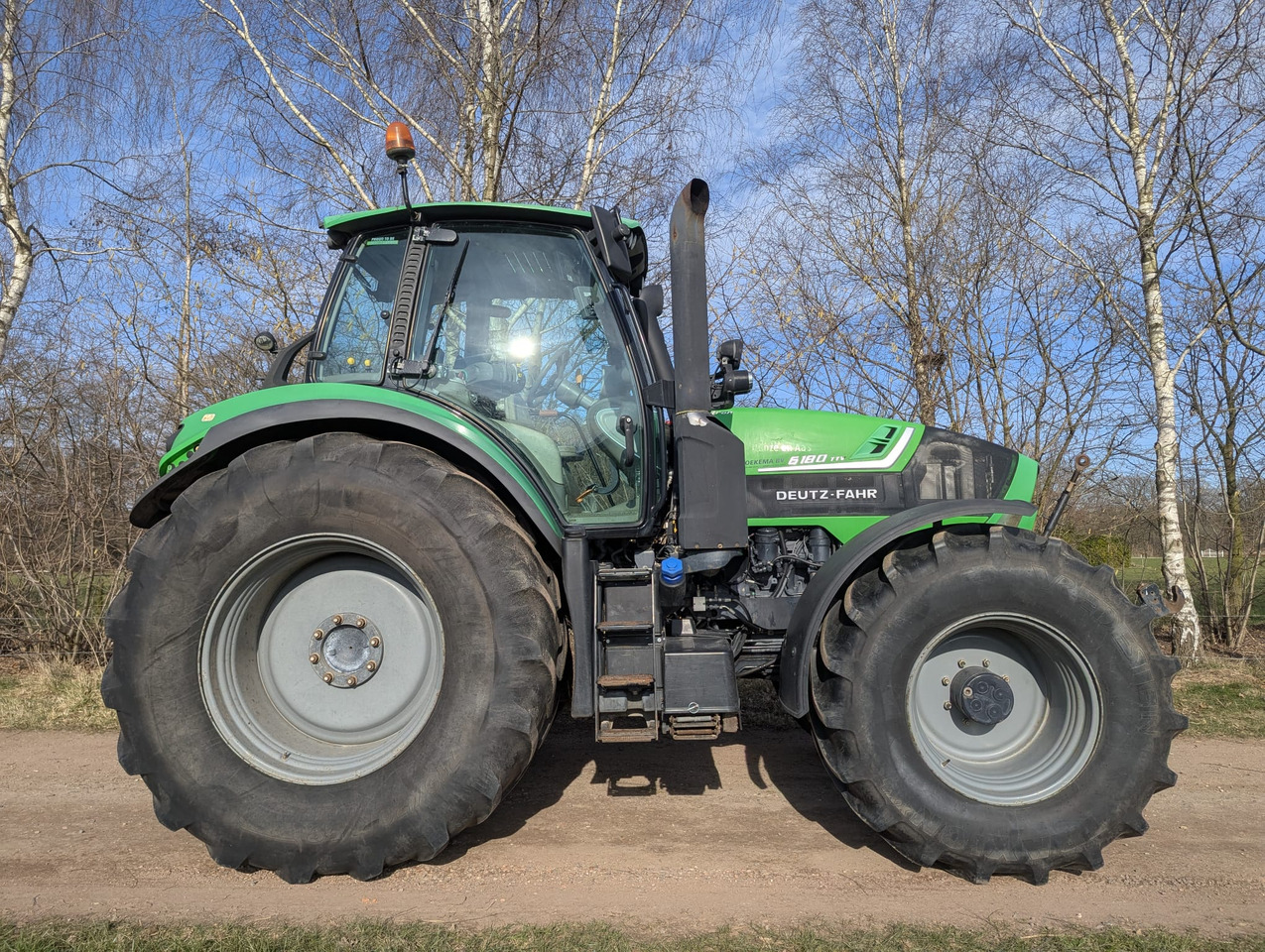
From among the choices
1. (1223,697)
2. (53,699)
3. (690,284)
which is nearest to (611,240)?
(690,284)

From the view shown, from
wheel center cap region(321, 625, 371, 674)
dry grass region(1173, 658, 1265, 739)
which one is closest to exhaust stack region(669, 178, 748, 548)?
wheel center cap region(321, 625, 371, 674)

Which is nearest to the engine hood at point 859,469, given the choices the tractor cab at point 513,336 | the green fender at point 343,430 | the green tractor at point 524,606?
the green tractor at point 524,606

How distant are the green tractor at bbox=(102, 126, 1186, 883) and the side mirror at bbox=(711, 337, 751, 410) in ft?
0.08

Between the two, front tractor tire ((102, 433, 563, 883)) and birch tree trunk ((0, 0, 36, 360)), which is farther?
birch tree trunk ((0, 0, 36, 360))

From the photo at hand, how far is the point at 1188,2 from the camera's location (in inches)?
242

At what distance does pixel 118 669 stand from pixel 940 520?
10.0 feet

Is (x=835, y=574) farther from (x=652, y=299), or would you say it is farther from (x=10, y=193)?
(x=10, y=193)

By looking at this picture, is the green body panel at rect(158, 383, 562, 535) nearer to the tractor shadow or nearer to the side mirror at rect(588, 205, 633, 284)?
the side mirror at rect(588, 205, 633, 284)

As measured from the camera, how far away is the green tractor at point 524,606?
2705mm

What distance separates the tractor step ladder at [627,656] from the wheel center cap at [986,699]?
1169 millimetres

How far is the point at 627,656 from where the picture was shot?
292cm

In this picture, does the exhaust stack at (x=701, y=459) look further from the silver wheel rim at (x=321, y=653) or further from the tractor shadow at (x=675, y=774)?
the tractor shadow at (x=675, y=774)

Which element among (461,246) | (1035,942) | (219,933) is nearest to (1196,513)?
(1035,942)

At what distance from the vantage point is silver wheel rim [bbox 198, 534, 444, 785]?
2.88 m
